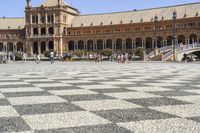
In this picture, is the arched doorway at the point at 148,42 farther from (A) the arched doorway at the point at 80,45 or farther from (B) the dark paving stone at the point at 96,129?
(B) the dark paving stone at the point at 96,129

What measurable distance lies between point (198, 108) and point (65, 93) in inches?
141

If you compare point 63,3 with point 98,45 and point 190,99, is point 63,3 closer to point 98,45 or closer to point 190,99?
point 98,45

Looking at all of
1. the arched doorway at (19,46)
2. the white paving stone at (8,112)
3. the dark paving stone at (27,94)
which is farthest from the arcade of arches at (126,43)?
the white paving stone at (8,112)

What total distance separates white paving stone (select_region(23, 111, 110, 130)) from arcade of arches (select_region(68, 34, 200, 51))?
98246mm

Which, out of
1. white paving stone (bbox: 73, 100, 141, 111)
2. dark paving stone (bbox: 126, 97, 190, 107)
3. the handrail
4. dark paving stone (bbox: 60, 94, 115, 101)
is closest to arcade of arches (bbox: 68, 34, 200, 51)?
the handrail

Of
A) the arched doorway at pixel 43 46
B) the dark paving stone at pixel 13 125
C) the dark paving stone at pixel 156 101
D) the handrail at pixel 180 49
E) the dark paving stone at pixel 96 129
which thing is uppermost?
the arched doorway at pixel 43 46

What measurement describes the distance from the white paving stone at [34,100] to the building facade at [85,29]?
99374 millimetres

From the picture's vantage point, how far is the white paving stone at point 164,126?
5.64 metres

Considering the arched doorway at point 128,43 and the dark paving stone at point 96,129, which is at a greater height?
the arched doorway at point 128,43

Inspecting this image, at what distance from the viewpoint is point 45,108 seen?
293 inches

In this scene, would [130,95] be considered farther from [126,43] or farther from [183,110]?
[126,43]

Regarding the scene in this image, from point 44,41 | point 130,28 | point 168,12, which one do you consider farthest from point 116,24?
point 44,41

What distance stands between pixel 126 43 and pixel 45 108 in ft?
365

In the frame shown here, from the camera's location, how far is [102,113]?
6.95 metres
